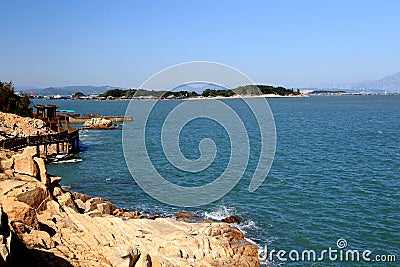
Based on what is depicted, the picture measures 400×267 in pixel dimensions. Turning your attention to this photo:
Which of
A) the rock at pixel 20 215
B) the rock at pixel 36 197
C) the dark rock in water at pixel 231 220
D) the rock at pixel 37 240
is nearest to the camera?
the rock at pixel 37 240

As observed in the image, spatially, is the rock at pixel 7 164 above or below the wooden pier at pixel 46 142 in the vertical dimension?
above

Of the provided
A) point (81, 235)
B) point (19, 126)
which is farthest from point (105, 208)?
point (19, 126)

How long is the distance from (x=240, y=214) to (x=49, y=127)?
37.5 metres

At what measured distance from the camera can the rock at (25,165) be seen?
1772 cm

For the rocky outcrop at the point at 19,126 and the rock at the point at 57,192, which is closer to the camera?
the rock at the point at 57,192

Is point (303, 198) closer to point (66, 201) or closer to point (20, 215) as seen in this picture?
point (66, 201)

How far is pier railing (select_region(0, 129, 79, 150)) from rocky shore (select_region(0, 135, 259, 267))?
15.8 m

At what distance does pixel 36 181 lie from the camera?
17.0 m

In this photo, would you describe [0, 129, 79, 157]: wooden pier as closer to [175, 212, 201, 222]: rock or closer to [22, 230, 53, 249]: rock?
[175, 212, 201, 222]: rock

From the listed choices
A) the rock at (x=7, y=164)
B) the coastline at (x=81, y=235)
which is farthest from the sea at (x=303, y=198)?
the rock at (x=7, y=164)

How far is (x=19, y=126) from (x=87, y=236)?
35.9 m

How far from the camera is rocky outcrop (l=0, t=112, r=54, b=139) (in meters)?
44.8

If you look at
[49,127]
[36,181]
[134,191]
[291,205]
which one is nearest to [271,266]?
[291,205]

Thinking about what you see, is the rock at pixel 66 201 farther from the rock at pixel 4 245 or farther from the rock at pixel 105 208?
the rock at pixel 4 245
